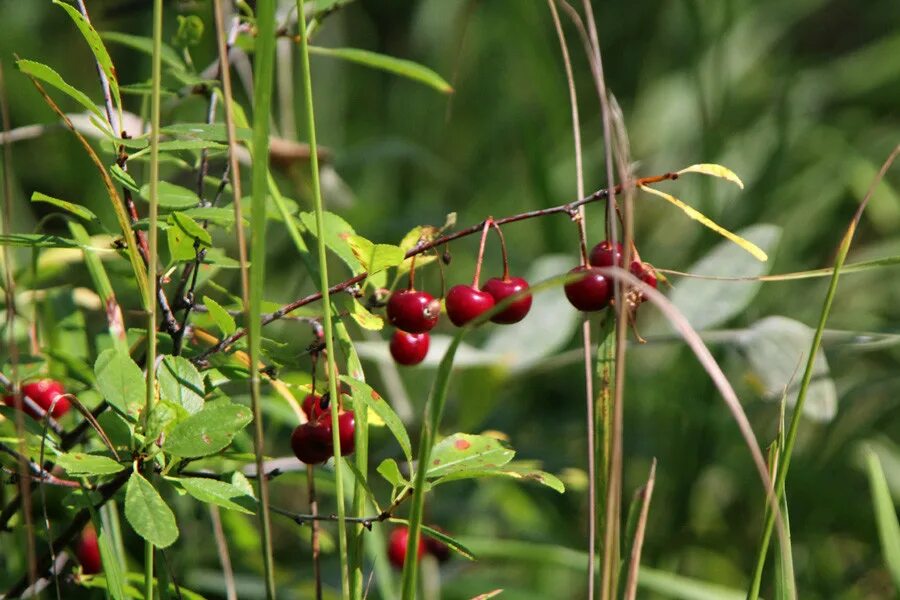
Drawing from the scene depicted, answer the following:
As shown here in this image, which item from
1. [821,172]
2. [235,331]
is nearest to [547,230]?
[821,172]

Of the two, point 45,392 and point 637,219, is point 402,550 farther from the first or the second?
point 637,219

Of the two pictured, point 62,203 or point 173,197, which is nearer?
point 62,203

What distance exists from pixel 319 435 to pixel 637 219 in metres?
1.60

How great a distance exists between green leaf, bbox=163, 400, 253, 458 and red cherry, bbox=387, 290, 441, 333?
15 centimetres

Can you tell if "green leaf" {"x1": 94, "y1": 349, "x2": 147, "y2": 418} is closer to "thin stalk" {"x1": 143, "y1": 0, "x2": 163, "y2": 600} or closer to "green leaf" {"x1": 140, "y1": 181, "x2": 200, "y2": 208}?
"thin stalk" {"x1": 143, "y1": 0, "x2": 163, "y2": 600}

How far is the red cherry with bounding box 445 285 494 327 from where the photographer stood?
0.76 metres

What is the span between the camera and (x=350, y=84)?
256cm

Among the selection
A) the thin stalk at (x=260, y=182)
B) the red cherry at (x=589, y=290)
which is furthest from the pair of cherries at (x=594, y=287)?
the thin stalk at (x=260, y=182)

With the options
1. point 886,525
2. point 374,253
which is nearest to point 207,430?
point 374,253

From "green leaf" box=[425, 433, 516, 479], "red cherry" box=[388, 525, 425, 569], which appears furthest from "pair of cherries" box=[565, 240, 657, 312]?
"red cherry" box=[388, 525, 425, 569]

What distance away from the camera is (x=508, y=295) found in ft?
2.55

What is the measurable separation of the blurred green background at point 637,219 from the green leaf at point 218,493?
0.10 metres

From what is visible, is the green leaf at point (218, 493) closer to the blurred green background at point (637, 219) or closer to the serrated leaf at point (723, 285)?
the blurred green background at point (637, 219)

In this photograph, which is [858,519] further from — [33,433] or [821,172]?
[33,433]
